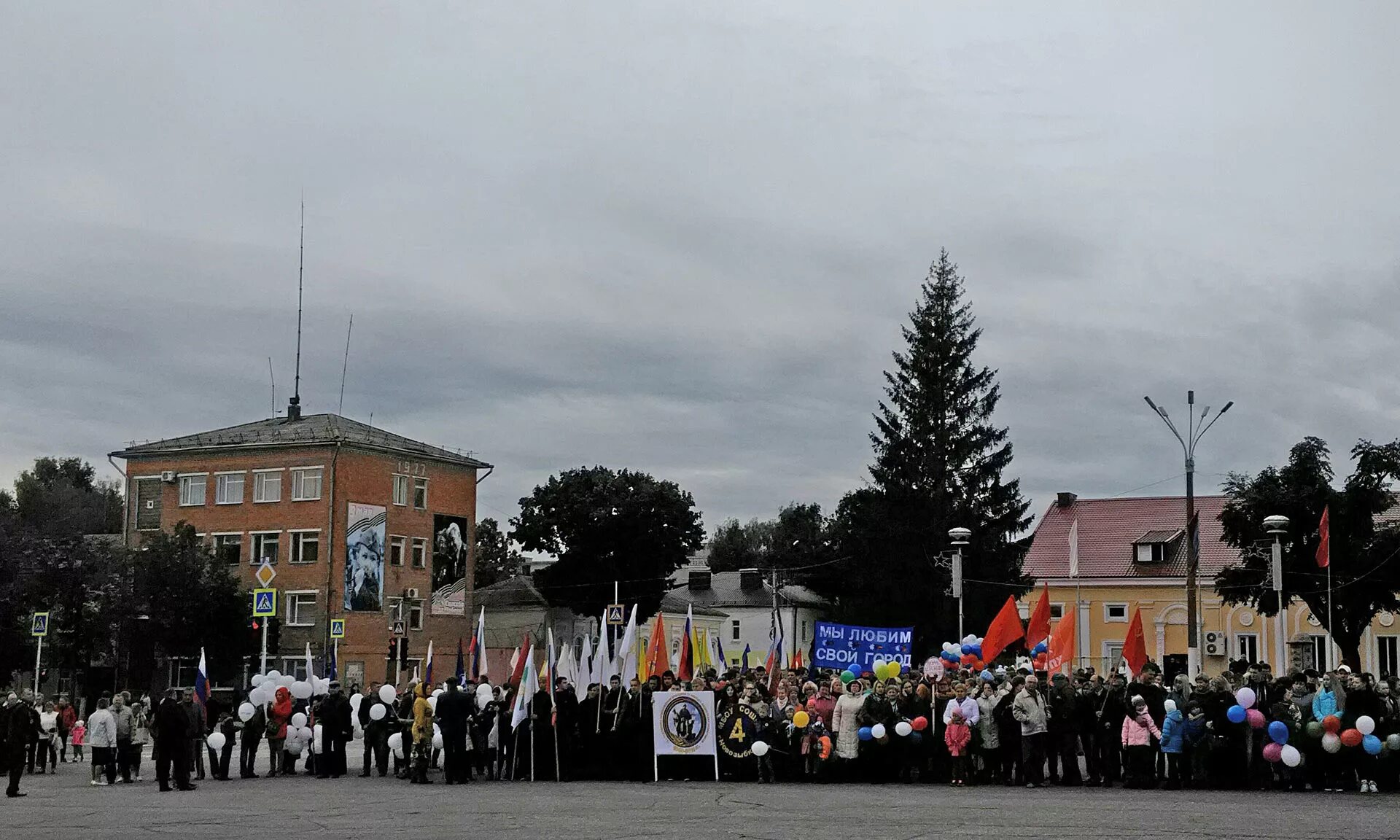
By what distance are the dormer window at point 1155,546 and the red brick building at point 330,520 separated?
1256 inches

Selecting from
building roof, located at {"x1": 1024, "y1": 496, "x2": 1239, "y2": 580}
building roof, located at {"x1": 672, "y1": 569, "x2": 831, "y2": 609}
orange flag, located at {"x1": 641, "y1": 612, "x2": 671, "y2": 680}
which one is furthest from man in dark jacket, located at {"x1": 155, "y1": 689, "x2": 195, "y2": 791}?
building roof, located at {"x1": 672, "y1": 569, "x2": 831, "y2": 609}

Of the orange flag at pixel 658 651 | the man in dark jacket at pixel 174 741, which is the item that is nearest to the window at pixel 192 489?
the orange flag at pixel 658 651

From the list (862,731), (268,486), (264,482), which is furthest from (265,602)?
(264,482)

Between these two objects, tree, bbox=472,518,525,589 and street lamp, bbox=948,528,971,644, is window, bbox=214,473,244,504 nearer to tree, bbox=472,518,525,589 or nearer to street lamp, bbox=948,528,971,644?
tree, bbox=472,518,525,589

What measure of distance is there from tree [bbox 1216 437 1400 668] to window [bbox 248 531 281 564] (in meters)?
40.6

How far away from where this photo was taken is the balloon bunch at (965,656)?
109 ft

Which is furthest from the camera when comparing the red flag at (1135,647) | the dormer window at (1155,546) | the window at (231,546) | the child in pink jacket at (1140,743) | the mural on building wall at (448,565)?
the dormer window at (1155,546)

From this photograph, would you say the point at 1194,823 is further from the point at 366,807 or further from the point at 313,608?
the point at 313,608

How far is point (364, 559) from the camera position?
72125mm

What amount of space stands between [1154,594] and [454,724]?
185 feet

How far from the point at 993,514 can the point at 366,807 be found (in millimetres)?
47241

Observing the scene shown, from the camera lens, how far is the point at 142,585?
61969 mm

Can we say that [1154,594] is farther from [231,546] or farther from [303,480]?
[231,546]

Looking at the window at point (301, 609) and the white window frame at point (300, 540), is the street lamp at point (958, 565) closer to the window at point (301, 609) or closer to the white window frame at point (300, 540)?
the window at point (301, 609)
